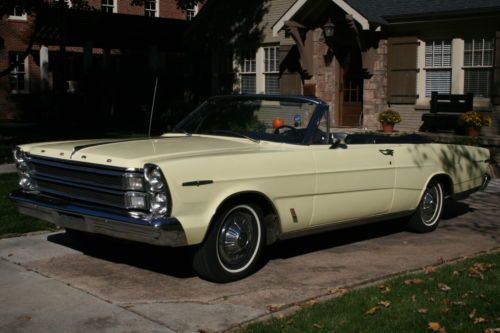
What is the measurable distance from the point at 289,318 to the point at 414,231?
11.9ft

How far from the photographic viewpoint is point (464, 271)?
606 cm

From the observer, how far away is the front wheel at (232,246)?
5652 mm

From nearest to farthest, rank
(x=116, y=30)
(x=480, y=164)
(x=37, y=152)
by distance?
(x=37, y=152), (x=480, y=164), (x=116, y=30)

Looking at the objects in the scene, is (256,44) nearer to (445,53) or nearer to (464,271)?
(445,53)

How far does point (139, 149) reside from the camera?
5.92m

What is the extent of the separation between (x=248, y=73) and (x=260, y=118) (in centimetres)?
A: 1553

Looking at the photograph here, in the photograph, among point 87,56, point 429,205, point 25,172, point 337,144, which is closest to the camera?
point 25,172

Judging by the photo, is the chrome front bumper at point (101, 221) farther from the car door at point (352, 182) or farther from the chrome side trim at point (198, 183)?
the car door at point (352, 182)

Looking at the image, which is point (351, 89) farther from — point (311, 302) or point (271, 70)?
point (311, 302)

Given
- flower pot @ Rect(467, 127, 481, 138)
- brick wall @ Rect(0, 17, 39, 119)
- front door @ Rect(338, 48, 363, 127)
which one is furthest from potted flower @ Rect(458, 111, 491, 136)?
brick wall @ Rect(0, 17, 39, 119)

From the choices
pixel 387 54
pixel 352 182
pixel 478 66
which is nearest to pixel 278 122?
pixel 352 182

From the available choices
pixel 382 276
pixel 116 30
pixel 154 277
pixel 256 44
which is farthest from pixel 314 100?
pixel 116 30

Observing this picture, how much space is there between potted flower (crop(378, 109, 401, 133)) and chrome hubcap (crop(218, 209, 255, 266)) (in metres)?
11.6

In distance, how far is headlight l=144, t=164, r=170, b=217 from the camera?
5289 mm
